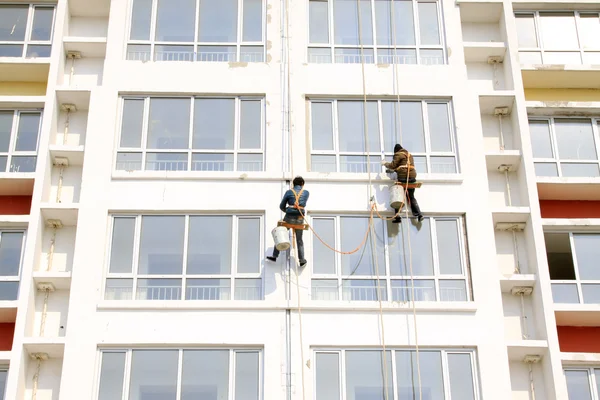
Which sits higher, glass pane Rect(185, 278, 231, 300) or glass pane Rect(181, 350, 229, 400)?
glass pane Rect(185, 278, 231, 300)

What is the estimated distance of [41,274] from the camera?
2086cm

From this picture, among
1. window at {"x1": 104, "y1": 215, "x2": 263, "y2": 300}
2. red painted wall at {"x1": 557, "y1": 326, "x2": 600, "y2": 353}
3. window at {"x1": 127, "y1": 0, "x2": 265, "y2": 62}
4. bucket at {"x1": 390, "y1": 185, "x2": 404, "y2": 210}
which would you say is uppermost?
window at {"x1": 127, "y1": 0, "x2": 265, "y2": 62}

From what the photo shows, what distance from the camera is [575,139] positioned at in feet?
78.9

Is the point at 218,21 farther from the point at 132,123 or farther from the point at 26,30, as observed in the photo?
the point at 26,30

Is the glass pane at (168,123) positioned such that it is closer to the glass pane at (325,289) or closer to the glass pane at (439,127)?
the glass pane at (325,289)

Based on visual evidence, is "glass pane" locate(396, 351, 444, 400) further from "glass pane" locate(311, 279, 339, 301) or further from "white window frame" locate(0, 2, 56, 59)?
"white window frame" locate(0, 2, 56, 59)

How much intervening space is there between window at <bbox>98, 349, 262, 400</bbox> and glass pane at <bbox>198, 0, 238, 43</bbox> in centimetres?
836

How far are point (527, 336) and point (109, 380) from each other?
939 cm

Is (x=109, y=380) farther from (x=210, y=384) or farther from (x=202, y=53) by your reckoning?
(x=202, y=53)

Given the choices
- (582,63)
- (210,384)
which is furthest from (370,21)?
(210,384)

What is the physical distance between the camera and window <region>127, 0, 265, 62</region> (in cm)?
2378

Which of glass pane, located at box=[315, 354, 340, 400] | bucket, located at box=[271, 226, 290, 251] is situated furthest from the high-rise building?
bucket, located at box=[271, 226, 290, 251]

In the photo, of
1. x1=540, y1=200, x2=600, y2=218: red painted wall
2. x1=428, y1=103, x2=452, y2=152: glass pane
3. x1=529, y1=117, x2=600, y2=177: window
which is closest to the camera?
x1=428, y1=103, x2=452, y2=152: glass pane

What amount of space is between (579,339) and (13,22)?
53.8ft
